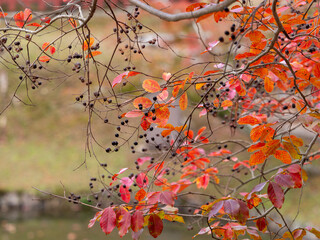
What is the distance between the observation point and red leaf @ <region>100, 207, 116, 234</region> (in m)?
1.20

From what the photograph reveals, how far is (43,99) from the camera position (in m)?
7.19

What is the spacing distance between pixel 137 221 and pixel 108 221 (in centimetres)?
9

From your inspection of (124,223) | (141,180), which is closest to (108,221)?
(124,223)

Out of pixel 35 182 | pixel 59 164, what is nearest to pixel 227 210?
pixel 35 182

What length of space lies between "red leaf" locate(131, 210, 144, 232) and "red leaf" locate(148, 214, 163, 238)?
0.06 meters

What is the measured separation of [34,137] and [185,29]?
13.3 ft

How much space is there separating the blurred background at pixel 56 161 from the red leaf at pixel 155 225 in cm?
162

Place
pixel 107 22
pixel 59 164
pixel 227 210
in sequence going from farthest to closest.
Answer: pixel 107 22
pixel 59 164
pixel 227 210

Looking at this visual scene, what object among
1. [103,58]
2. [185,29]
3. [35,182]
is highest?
[185,29]

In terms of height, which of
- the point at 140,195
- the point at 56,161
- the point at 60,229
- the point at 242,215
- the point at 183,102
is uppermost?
the point at 56,161

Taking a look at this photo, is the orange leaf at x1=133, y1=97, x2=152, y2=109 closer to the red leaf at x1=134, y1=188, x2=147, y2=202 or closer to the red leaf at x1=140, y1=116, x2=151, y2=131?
the red leaf at x1=140, y1=116, x2=151, y2=131

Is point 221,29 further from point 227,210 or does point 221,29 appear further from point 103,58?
point 227,210

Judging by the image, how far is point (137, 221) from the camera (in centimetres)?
120

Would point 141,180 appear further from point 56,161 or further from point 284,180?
point 56,161
